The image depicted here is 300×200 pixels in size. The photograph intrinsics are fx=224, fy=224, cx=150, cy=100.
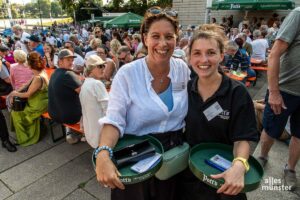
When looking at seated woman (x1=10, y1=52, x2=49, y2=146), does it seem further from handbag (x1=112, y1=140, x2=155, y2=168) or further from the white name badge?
the white name badge

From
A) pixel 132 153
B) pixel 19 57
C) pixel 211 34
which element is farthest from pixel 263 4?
pixel 132 153

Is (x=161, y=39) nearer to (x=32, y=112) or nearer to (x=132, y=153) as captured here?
(x=132, y=153)

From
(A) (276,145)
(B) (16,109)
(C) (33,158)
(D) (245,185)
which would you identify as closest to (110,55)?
(B) (16,109)

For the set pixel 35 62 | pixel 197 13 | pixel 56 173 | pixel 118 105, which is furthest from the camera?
pixel 197 13

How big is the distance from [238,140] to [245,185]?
0.32m

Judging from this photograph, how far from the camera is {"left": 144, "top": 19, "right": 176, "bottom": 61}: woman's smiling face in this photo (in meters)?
1.60

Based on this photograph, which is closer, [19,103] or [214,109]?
[214,109]

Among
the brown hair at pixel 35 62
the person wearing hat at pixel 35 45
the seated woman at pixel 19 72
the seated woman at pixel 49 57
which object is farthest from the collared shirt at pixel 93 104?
the person wearing hat at pixel 35 45

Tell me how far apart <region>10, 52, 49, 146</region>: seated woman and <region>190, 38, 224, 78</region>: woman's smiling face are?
11.0 feet

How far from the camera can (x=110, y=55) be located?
7406mm

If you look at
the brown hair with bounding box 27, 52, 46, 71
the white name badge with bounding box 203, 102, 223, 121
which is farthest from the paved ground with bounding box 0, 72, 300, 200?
the white name badge with bounding box 203, 102, 223, 121

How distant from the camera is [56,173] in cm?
331

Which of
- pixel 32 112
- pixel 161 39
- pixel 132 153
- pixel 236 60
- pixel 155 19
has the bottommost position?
pixel 32 112

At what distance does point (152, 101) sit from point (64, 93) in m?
2.50
